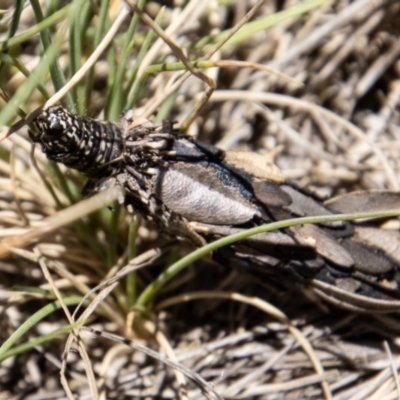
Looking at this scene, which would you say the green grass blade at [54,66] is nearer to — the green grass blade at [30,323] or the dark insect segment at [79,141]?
the dark insect segment at [79,141]

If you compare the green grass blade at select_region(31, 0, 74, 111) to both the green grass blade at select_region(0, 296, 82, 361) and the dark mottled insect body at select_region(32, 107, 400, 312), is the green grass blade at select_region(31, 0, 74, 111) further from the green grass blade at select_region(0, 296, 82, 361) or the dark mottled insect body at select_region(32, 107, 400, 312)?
the green grass blade at select_region(0, 296, 82, 361)

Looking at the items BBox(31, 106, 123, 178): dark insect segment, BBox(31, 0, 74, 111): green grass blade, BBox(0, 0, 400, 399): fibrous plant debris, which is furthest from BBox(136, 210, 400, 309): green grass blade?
BBox(31, 0, 74, 111): green grass blade

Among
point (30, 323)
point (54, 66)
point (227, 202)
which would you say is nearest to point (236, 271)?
point (227, 202)

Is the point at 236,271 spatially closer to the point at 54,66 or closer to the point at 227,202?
the point at 227,202

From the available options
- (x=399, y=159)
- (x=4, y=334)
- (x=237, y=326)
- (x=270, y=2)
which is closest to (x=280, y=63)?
(x=270, y=2)

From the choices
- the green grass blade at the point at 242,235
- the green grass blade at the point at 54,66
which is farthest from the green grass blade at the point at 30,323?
the green grass blade at the point at 54,66

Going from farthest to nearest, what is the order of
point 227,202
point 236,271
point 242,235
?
point 236,271 < point 227,202 < point 242,235
